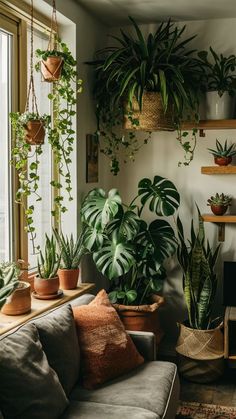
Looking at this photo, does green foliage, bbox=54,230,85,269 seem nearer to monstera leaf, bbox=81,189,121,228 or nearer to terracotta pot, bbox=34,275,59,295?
monstera leaf, bbox=81,189,121,228

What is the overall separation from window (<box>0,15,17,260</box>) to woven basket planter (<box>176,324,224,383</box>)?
1.45 meters

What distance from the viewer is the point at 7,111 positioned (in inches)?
119

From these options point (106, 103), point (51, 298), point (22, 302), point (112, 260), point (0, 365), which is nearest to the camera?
point (0, 365)

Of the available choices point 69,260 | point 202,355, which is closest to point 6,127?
point 69,260

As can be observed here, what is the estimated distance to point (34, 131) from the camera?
271cm

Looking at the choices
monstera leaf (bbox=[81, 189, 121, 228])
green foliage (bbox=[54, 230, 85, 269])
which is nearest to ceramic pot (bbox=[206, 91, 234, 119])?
monstera leaf (bbox=[81, 189, 121, 228])

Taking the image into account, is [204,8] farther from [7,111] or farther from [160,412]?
[160,412]

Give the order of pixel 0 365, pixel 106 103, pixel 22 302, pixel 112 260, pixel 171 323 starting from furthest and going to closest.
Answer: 1. pixel 171 323
2. pixel 106 103
3. pixel 112 260
4. pixel 22 302
5. pixel 0 365

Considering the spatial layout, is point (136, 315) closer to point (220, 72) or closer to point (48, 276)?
point (48, 276)

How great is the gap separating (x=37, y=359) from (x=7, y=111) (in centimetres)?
155

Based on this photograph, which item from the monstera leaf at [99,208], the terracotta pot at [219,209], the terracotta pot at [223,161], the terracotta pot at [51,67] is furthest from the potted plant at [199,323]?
the terracotta pot at [51,67]

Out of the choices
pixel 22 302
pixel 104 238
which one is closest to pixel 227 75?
pixel 104 238

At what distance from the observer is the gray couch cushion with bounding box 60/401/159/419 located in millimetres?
2160

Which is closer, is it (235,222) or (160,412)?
(160,412)
